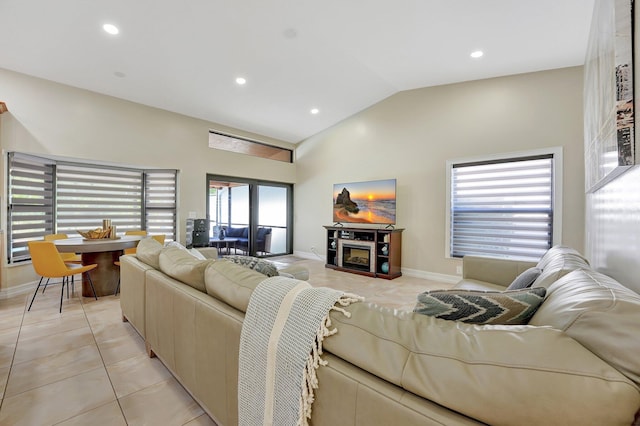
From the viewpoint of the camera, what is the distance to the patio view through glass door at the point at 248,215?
20.5ft

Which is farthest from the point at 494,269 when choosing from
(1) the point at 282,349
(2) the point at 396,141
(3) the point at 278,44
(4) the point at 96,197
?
(4) the point at 96,197

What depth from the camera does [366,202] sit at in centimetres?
524

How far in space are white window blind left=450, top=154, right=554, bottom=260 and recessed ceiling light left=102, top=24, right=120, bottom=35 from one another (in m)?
4.91

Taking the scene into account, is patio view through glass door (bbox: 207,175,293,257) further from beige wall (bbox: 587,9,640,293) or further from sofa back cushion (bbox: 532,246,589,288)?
beige wall (bbox: 587,9,640,293)

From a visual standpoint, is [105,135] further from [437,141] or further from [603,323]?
[603,323]

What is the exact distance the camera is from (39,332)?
2.60 meters

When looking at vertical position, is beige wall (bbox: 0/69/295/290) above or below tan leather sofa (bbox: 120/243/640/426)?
above

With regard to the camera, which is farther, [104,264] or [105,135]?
[105,135]

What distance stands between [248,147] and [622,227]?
608 cm

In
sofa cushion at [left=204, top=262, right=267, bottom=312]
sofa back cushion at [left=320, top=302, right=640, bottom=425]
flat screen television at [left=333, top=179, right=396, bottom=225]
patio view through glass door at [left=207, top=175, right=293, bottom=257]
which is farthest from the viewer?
patio view through glass door at [left=207, top=175, right=293, bottom=257]

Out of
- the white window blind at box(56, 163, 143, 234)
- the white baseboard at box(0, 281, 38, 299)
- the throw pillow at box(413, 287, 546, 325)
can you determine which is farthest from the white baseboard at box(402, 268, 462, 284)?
the white baseboard at box(0, 281, 38, 299)

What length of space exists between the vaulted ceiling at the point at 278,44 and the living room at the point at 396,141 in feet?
0.91

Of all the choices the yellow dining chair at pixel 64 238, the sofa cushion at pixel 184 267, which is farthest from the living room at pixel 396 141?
the sofa cushion at pixel 184 267

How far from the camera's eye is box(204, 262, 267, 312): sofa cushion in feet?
4.09
